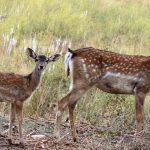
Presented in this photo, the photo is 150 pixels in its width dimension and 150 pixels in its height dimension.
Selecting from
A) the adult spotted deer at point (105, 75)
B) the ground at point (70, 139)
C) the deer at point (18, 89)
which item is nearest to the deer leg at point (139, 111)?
the adult spotted deer at point (105, 75)

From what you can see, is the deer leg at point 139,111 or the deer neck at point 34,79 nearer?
the deer neck at point 34,79

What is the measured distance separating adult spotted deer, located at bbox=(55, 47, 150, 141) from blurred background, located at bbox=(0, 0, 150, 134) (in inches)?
19.5

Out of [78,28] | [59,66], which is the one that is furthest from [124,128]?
[78,28]

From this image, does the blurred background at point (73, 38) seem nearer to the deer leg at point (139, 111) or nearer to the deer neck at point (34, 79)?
the deer leg at point (139, 111)

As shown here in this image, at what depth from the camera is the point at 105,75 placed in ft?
29.5

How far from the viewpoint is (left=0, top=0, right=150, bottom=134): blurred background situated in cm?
1016

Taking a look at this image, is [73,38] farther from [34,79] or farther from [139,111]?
[34,79]

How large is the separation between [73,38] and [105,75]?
28.7ft

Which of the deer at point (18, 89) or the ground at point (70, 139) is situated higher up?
the deer at point (18, 89)

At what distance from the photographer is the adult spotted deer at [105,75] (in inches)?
336

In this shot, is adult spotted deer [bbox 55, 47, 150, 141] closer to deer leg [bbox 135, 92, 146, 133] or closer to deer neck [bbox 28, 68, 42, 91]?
deer leg [bbox 135, 92, 146, 133]

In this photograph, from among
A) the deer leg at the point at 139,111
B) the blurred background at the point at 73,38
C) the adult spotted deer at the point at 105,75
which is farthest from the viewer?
the blurred background at the point at 73,38

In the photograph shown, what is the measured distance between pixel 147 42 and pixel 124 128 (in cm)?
862

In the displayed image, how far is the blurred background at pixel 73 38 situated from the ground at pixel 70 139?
0.36 m
